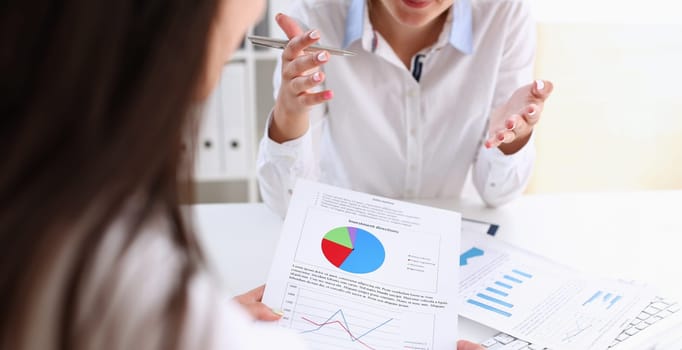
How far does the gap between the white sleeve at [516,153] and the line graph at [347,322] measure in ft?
1.39

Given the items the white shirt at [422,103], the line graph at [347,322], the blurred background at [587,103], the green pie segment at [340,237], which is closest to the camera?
the line graph at [347,322]

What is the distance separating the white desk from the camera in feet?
3.21

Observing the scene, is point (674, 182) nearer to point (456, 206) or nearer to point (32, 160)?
point (456, 206)

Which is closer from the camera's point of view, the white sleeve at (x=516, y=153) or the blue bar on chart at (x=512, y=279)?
the blue bar on chart at (x=512, y=279)

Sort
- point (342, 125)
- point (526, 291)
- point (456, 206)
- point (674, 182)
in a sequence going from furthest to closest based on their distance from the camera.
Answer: point (674, 182) → point (342, 125) → point (456, 206) → point (526, 291)

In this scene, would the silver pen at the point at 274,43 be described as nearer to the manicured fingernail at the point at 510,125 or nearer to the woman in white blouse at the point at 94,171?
the manicured fingernail at the point at 510,125

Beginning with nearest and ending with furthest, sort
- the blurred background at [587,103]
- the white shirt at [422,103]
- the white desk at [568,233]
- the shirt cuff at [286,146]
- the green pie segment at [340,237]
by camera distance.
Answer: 1. the green pie segment at [340,237]
2. the white desk at [568,233]
3. the shirt cuff at [286,146]
4. the white shirt at [422,103]
5. the blurred background at [587,103]

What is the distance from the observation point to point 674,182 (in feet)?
7.97

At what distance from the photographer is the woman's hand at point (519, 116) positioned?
104 cm

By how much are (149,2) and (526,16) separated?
0.99 metres

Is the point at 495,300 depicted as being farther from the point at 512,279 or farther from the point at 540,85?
the point at 540,85

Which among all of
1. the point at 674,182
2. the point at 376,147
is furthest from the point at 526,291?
the point at 674,182

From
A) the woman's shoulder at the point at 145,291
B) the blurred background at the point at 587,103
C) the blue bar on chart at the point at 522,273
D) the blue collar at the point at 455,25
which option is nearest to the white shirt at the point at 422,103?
the blue collar at the point at 455,25

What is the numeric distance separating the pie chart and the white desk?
0.13 m
